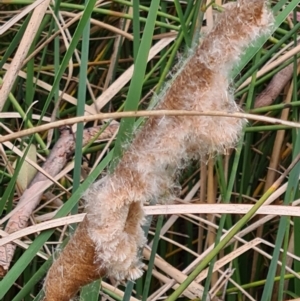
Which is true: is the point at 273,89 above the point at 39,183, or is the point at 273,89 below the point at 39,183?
above

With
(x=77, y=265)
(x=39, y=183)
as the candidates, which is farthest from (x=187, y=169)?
(x=77, y=265)

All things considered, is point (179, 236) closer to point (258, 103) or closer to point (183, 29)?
point (258, 103)

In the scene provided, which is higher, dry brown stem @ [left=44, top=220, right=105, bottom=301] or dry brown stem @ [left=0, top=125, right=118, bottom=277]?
dry brown stem @ [left=44, top=220, right=105, bottom=301]

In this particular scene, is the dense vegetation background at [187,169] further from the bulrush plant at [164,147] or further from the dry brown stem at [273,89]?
the bulrush plant at [164,147]

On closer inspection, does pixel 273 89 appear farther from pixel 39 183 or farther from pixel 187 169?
pixel 39 183

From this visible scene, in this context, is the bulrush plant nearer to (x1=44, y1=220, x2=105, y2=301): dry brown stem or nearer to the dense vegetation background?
(x1=44, y1=220, x2=105, y2=301): dry brown stem

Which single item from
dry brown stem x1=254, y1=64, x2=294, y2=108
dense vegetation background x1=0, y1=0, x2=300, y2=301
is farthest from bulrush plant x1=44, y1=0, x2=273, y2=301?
dry brown stem x1=254, y1=64, x2=294, y2=108
